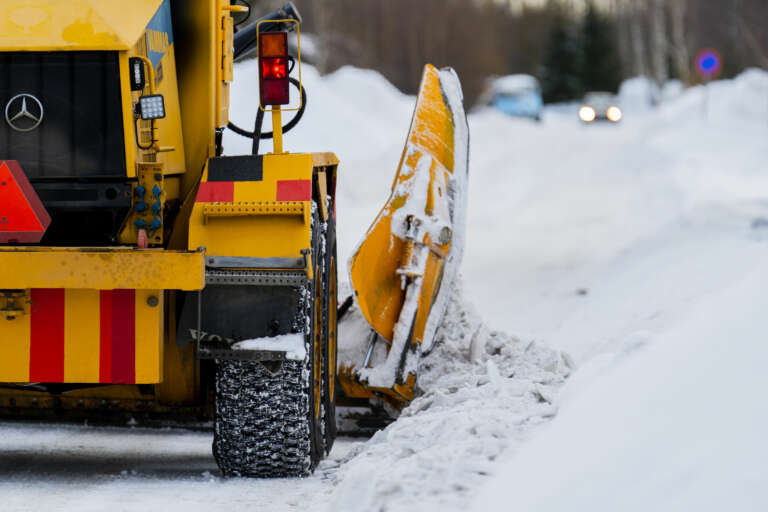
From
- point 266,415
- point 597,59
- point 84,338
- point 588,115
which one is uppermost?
point 597,59

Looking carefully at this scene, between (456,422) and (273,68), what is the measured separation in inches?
62.4

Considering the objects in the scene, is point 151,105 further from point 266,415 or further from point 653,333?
point 653,333

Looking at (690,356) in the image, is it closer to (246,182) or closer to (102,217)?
(246,182)

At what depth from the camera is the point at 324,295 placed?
5.42 meters

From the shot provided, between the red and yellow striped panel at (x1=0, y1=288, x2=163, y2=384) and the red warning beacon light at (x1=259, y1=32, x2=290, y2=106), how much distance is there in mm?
993

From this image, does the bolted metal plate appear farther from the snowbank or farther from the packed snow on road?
the snowbank

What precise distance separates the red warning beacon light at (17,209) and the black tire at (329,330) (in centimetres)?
128

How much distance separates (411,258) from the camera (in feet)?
20.8

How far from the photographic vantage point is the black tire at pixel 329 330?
5.46 meters

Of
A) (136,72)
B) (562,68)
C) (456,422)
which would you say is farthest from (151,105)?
(562,68)

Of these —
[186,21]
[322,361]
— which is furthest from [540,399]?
[186,21]

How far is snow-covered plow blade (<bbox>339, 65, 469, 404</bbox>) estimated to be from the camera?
6180mm

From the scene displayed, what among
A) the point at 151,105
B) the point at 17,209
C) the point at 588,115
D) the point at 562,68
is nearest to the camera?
the point at 17,209

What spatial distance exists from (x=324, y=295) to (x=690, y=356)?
5.74ft
